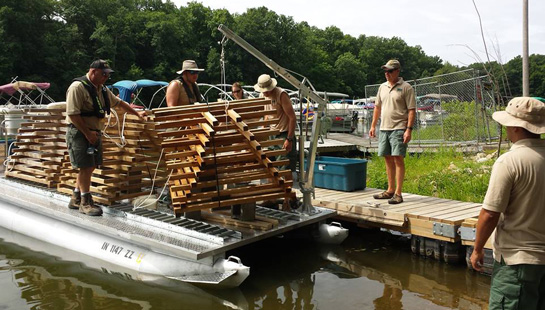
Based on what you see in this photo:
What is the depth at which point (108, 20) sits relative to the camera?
52312 millimetres

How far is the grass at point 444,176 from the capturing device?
26.4 ft

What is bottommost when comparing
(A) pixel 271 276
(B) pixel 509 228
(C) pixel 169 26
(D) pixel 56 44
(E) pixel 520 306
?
(A) pixel 271 276

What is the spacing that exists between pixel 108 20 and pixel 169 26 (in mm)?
6783

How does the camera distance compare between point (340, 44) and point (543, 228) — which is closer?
point (543, 228)

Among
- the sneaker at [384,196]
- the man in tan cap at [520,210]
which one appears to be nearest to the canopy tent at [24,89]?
the sneaker at [384,196]

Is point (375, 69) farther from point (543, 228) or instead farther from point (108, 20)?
point (543, 228)

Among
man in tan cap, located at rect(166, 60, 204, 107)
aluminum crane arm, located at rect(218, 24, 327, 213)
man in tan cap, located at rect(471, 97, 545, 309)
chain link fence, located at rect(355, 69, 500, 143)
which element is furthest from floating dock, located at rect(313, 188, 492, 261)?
chain link fence, located at rect(355, 69, 500, 143)

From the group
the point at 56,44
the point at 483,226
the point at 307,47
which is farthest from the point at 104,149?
the point at 307,47

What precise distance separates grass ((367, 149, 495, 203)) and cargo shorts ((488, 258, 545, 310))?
4.99m

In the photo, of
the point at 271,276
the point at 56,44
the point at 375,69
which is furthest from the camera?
the point at 375,69

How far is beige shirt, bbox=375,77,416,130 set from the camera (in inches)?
270

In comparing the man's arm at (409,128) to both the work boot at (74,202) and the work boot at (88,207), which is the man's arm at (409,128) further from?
the work boot at (74,202)

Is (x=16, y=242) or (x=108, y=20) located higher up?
(x=108, y=20)

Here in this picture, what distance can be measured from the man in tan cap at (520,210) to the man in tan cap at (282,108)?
12.2 feet
